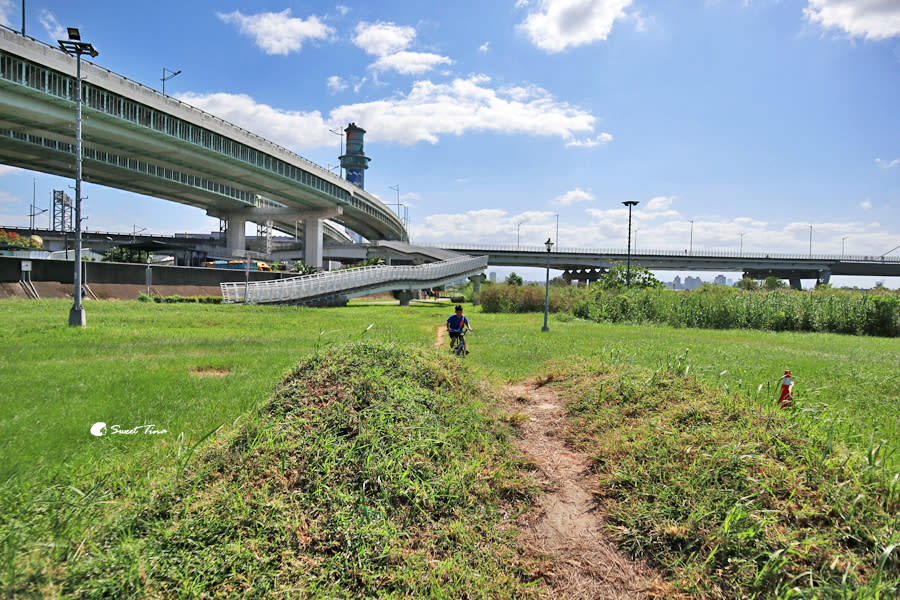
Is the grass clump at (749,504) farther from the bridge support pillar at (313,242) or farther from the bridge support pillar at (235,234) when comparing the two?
the bridge support pillar at (235,234)

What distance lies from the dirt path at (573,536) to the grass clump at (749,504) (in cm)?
18

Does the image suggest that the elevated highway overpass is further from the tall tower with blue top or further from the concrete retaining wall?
the tall tower with blue top

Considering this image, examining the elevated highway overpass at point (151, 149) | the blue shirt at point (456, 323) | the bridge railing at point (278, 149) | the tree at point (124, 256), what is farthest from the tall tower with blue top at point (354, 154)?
the blue shirt at point (456, 323)

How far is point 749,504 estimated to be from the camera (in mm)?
3586

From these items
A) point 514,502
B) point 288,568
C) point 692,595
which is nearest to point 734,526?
point 692,595

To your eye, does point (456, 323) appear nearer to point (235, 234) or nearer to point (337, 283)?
point (337, 283)

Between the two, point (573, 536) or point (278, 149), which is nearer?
point (573, 536)

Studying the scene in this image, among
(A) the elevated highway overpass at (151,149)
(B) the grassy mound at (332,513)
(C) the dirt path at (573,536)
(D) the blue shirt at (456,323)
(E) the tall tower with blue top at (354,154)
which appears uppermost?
(E) the tall tower with blue top at (354,154)

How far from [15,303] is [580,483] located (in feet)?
→ 81.6

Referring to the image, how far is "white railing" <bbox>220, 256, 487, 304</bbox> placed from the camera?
2764 cm

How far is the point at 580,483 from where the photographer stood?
473 centimetres

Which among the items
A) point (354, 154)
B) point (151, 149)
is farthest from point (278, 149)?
point (354, 154)

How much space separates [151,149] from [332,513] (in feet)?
150

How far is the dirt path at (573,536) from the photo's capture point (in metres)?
3.31
